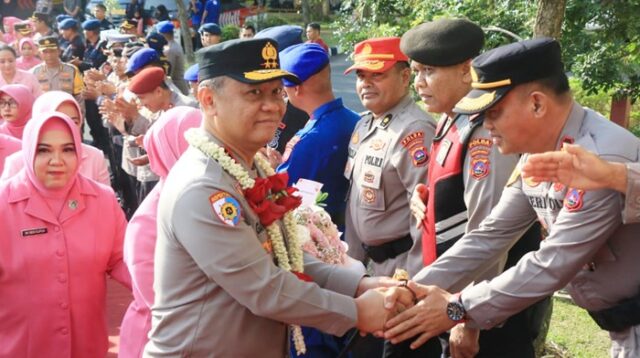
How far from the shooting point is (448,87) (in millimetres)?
3814

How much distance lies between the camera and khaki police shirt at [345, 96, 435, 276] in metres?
4.09

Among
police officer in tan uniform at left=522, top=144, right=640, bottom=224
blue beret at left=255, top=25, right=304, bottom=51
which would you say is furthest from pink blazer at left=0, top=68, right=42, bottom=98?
police officer in tan uniform at left=522, top=144, right=640, bottom=224

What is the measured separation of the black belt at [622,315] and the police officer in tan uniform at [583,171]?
44 centimetres

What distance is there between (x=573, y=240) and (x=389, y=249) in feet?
5.15

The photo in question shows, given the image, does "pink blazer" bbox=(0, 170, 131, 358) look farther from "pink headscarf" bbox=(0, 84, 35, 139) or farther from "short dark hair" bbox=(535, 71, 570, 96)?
"pink headscarf" bbox=(0, 84, 35, 139)

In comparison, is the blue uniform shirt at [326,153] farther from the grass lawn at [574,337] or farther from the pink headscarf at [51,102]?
the pink headscarf at [51,102]

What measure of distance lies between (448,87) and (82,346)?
7.43 ft

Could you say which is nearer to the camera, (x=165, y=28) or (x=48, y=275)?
(x=48, y=275)

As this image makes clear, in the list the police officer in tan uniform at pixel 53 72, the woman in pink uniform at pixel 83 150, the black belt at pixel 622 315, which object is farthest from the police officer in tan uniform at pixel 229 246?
the police officer in tan uniform at pixel 53 72

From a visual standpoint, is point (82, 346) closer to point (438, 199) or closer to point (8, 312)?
point (8, 312)

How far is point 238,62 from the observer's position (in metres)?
2.67

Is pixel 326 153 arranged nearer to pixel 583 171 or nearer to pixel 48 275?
pixel 48 275

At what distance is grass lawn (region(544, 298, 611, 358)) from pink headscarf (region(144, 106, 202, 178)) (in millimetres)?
2798

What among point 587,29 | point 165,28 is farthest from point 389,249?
point 165,28
